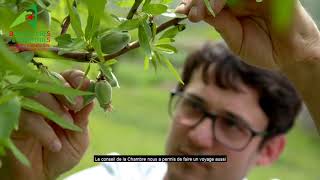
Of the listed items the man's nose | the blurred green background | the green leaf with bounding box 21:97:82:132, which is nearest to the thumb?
the green leaf with bounding box 21:97:82:132

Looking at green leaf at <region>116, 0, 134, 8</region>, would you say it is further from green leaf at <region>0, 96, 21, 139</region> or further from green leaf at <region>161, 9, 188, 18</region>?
green leaf at <region>0, 96, 21, 139</region>

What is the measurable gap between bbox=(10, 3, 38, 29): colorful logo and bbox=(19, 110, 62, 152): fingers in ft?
0.34

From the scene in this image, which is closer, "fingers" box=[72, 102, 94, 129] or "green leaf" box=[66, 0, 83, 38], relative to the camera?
"green leaf" box=[66, 0, 83, 38]

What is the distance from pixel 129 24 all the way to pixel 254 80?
3.15 ft

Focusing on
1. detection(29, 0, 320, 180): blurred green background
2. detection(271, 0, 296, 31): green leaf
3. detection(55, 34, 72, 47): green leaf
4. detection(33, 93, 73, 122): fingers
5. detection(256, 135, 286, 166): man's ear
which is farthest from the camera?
detection(29, 0, 320, 180): blurred green background

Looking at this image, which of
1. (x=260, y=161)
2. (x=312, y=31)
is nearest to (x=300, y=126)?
(x=260, y=161)

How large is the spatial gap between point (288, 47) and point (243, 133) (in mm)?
652

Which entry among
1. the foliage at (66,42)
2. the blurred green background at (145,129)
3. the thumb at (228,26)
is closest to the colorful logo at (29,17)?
the foliage at (66,42)

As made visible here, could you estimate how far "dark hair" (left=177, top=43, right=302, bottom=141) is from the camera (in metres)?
1.32

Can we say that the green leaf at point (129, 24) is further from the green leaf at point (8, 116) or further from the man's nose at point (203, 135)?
the man's nose at point (203, 135)

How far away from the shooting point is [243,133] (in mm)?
1322

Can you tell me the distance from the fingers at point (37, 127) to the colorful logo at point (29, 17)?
10 centimetres

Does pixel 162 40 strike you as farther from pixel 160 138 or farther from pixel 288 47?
pixel 160 138

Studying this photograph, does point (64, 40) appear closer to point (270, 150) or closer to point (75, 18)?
point (75, 18)
